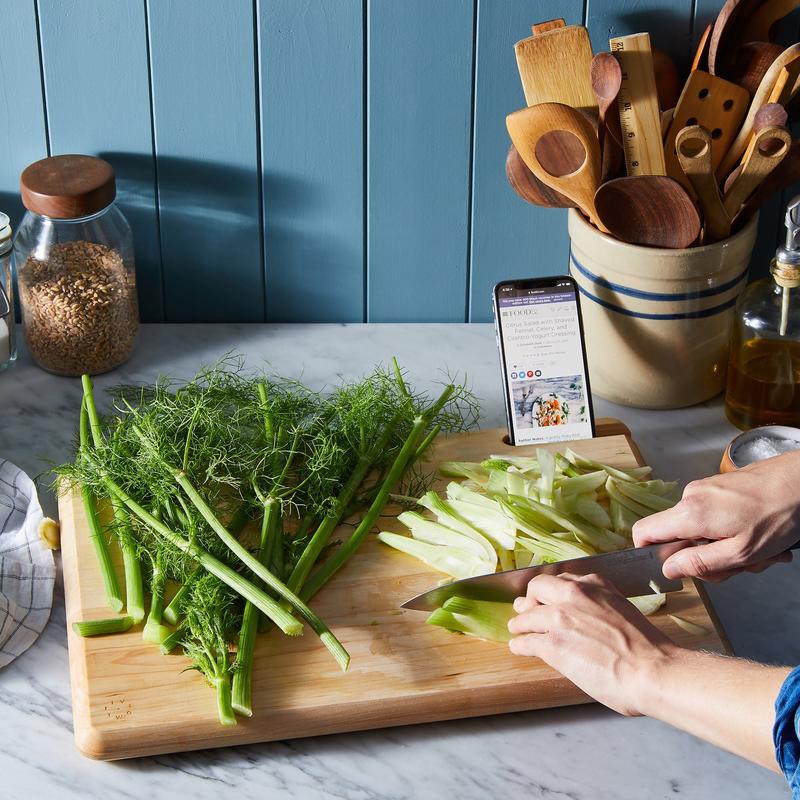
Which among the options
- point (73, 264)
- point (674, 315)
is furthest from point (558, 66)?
point (73, 264)

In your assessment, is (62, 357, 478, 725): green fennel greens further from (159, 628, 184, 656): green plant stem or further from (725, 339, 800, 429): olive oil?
A: (725, 339, 800, 429): olive oil

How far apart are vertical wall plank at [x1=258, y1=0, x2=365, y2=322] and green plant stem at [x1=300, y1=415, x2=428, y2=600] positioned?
38cm

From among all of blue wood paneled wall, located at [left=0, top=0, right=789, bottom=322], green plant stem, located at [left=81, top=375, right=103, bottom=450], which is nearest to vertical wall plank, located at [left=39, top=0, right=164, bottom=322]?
blue wood paneled wall, located at [left=0, top=0, right=789, bottom=322]

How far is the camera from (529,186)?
1551 millimetres

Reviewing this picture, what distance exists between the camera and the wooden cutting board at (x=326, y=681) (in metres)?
1.10

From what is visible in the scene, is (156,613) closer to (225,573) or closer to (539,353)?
(225,573)

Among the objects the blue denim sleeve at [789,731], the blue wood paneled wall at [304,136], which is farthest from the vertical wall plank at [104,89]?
the blue denim sleeve at [789,731]

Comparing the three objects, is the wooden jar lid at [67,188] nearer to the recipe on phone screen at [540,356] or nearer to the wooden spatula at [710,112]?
the recipe on phone screen at [540,356]

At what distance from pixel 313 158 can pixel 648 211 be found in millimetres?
509

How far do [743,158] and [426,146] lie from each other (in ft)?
1.50

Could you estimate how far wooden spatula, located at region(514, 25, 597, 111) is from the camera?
146cm

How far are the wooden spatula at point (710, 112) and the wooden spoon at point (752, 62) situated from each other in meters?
0.04

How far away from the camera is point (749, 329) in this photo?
148 centimetres

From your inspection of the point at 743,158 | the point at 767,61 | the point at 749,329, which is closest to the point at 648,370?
the point at 749,329
